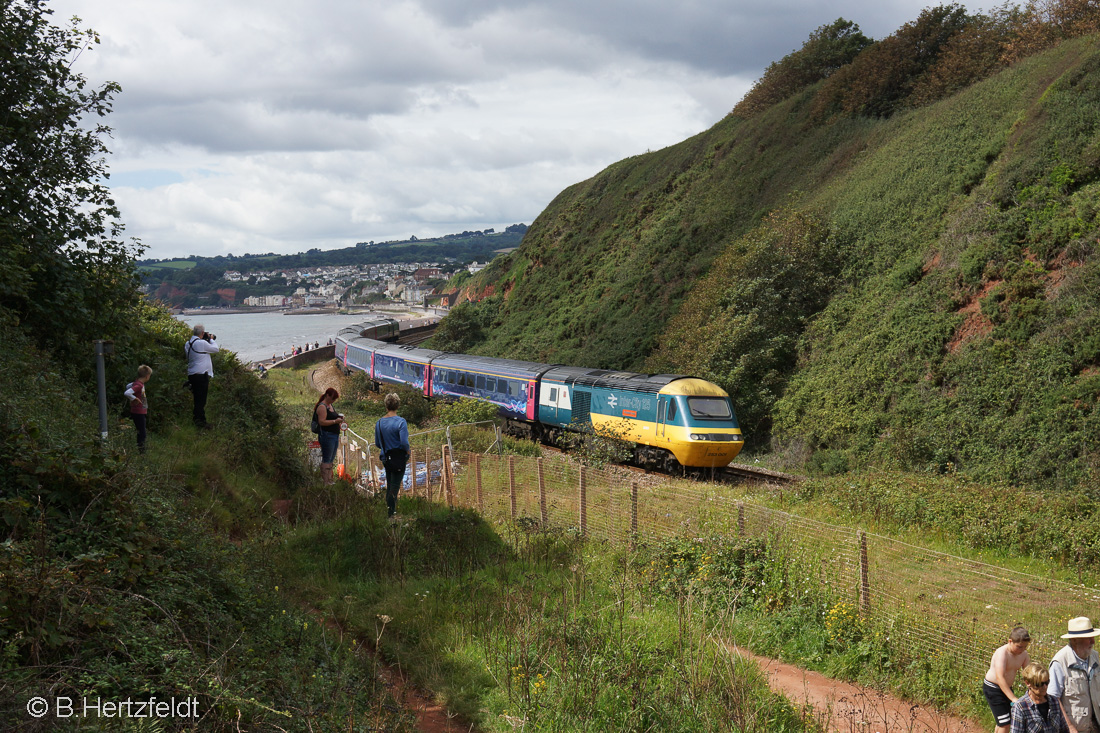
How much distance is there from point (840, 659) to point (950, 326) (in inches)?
651

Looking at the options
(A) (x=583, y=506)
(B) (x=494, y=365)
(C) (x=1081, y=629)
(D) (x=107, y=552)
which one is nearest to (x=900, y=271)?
(B) (x=494, y=365)

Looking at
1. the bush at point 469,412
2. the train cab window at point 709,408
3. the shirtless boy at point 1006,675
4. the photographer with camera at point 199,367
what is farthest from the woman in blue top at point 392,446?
the bush at point 469,412

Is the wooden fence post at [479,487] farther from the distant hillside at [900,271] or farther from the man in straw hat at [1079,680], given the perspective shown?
the distant hillside at [900,271]

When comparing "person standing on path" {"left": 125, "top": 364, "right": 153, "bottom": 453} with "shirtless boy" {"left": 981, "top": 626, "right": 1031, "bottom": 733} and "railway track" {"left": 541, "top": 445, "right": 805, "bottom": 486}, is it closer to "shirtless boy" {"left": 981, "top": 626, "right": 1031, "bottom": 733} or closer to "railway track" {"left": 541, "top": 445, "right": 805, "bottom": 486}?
"shirtless boy" {"left": 981, "top": 626, "right": 1031, "bottom": 733}

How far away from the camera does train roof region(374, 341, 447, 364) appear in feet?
107

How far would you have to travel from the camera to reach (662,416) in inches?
752

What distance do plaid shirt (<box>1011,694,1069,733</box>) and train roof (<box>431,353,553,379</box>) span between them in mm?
19956

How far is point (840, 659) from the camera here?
7.12 metres

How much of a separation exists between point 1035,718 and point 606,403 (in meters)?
16.2

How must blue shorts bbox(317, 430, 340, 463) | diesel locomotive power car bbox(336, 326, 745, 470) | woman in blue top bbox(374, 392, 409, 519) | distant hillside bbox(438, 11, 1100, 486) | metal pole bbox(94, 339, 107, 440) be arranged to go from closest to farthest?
metal pole bbox(94, 339, 107, 440) → woman in blue top bbox(374, 392, 409, 519) → blue shorts bbox(317, 430, 340, 463) → distant hillside bbox(438, 11, 1100, 486) → diesel locomotive power car bbox(336, 326, 745, 470)

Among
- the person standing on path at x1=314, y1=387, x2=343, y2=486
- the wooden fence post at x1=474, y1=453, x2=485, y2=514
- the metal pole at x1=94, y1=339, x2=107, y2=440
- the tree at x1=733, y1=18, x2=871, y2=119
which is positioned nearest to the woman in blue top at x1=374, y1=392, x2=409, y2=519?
the person standing on path at x1=314, y1=387, x2=343, y2=486

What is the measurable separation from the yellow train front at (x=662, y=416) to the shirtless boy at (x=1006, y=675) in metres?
12.6

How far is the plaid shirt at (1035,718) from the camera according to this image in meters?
5.11

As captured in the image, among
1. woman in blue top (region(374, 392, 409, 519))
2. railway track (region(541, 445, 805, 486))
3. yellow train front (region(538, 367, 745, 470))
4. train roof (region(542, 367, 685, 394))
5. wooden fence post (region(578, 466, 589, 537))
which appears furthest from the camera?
train roof (region(542, 367, 685, 394))
